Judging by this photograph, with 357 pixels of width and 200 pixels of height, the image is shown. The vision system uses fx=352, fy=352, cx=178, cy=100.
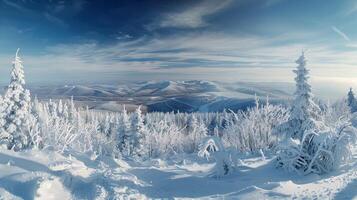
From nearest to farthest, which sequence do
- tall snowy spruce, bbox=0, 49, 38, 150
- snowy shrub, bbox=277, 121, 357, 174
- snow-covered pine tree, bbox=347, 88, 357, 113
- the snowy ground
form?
the snowy ground → snowy shrub, bbox=277, 121, 357, 174 → tall snowy spruce, bbox=0, 49, 38, 150 → snow-covered pine tree, bbox=347, 88, 357, 113

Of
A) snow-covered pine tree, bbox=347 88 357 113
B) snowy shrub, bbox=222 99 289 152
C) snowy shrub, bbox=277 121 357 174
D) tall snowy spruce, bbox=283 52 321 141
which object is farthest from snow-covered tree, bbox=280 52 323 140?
snow-covered pine tree, bbox=347 88 357 113

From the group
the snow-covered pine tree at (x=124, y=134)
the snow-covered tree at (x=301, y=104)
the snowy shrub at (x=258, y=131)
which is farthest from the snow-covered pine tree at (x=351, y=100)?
the snow-covered tree at (x=301, y=104)

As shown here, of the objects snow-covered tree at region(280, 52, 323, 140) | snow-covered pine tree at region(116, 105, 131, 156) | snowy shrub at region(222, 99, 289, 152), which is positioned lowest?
snow-covered pine tree at region(116, 105, 131, 156)

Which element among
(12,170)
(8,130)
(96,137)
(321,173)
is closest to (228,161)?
(321,173)

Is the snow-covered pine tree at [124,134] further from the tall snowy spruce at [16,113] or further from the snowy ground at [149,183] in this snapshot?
the snowy ground at [149,183]

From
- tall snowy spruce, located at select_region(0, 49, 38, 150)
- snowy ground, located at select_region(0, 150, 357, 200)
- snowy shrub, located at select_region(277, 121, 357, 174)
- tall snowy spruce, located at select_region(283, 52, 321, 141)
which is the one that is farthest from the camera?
tall snowy spruce, located at select_region(0, 49, 38, 150)

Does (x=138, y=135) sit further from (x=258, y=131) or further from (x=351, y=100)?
(x=351, y=100)

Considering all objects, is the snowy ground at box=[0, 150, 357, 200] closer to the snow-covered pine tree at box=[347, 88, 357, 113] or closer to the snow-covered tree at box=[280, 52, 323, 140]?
the snow-covered tree at box=[280, 52, 323, 140]
